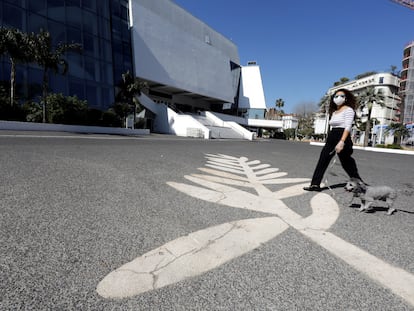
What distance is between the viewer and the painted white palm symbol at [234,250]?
1466 millimetres

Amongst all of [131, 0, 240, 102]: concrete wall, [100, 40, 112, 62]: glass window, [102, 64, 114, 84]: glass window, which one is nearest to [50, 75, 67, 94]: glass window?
[102, 64, 114, 84]: glass window

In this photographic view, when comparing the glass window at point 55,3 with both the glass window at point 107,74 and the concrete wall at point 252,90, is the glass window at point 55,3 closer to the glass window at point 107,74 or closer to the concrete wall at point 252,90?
the glass window at point 107,74

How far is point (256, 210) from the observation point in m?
2.88

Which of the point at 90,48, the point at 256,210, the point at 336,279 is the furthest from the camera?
the point at 90,48

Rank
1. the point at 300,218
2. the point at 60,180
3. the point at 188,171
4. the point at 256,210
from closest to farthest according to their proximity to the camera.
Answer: the point at 300,218 → the point at 256,210 → the point at 60,180 → the point at 188,171

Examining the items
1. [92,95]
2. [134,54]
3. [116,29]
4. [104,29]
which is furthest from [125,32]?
[92,95]

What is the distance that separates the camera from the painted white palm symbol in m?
1.47

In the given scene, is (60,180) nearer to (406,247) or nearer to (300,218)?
(300,218)

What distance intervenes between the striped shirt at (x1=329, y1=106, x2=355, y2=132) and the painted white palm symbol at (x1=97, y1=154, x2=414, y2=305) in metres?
1.28

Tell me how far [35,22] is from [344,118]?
1114 inches

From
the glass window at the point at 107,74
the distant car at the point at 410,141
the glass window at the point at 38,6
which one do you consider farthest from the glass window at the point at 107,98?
the distant car at the point at 410,141

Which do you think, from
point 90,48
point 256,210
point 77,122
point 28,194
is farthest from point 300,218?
point 90,48

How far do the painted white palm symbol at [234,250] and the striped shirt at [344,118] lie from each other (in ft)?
4.19

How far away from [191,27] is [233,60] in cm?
1771
